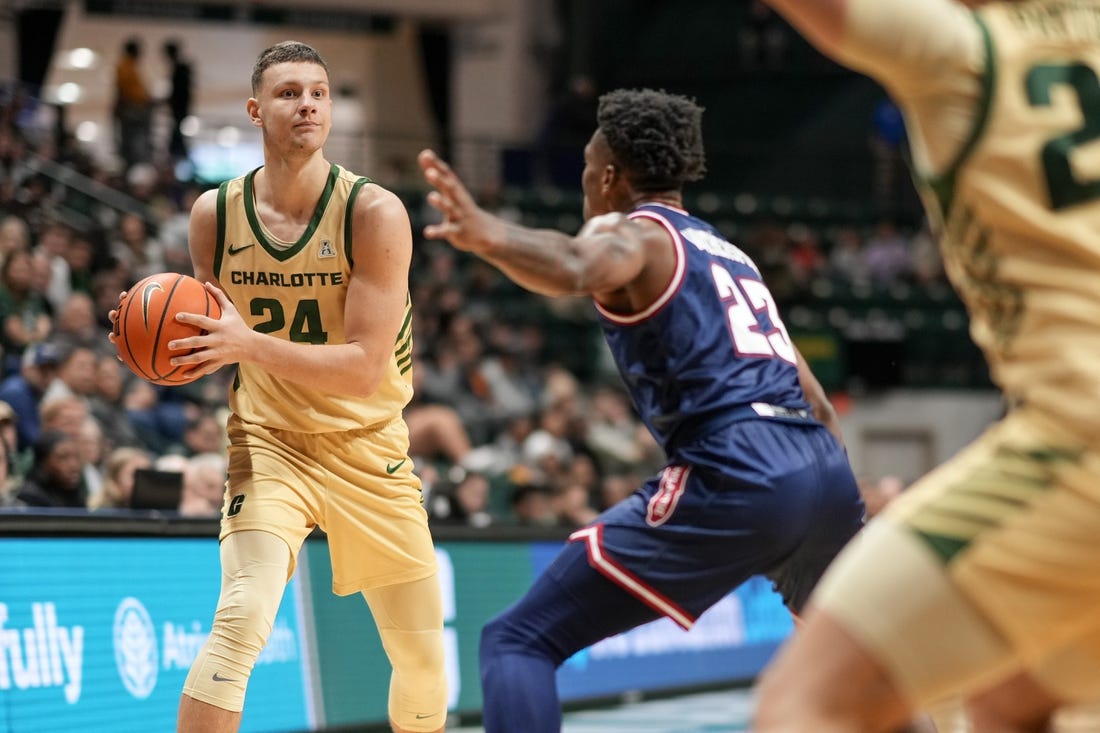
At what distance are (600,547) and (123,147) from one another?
48.4ft

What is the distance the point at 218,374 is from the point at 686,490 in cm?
960

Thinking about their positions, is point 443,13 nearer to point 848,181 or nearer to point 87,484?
point 848,181

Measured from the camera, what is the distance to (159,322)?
15.6 ft

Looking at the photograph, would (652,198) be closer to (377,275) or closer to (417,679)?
(377,275)

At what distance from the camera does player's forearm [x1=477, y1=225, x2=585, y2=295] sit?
10.7ft

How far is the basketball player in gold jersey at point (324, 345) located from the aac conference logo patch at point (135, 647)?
7.08 feet

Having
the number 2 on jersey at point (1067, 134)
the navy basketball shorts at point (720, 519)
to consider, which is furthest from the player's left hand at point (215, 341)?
the number 2 on jersey at point (1067, 134)

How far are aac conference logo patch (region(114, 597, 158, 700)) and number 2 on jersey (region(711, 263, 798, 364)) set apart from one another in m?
3.97

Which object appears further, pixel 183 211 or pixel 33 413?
pixel 183 211

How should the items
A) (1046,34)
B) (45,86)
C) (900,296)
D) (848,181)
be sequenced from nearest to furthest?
1. (1046,34)
2. (900,296)
3. (45,86)
4. (848,181)

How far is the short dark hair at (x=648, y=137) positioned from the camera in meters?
4.38

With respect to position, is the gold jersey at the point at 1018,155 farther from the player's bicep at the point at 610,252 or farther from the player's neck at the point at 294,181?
the player's neck at the point at 294,181

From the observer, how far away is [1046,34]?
2877 mm

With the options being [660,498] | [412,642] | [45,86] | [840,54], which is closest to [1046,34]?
[840,54]
